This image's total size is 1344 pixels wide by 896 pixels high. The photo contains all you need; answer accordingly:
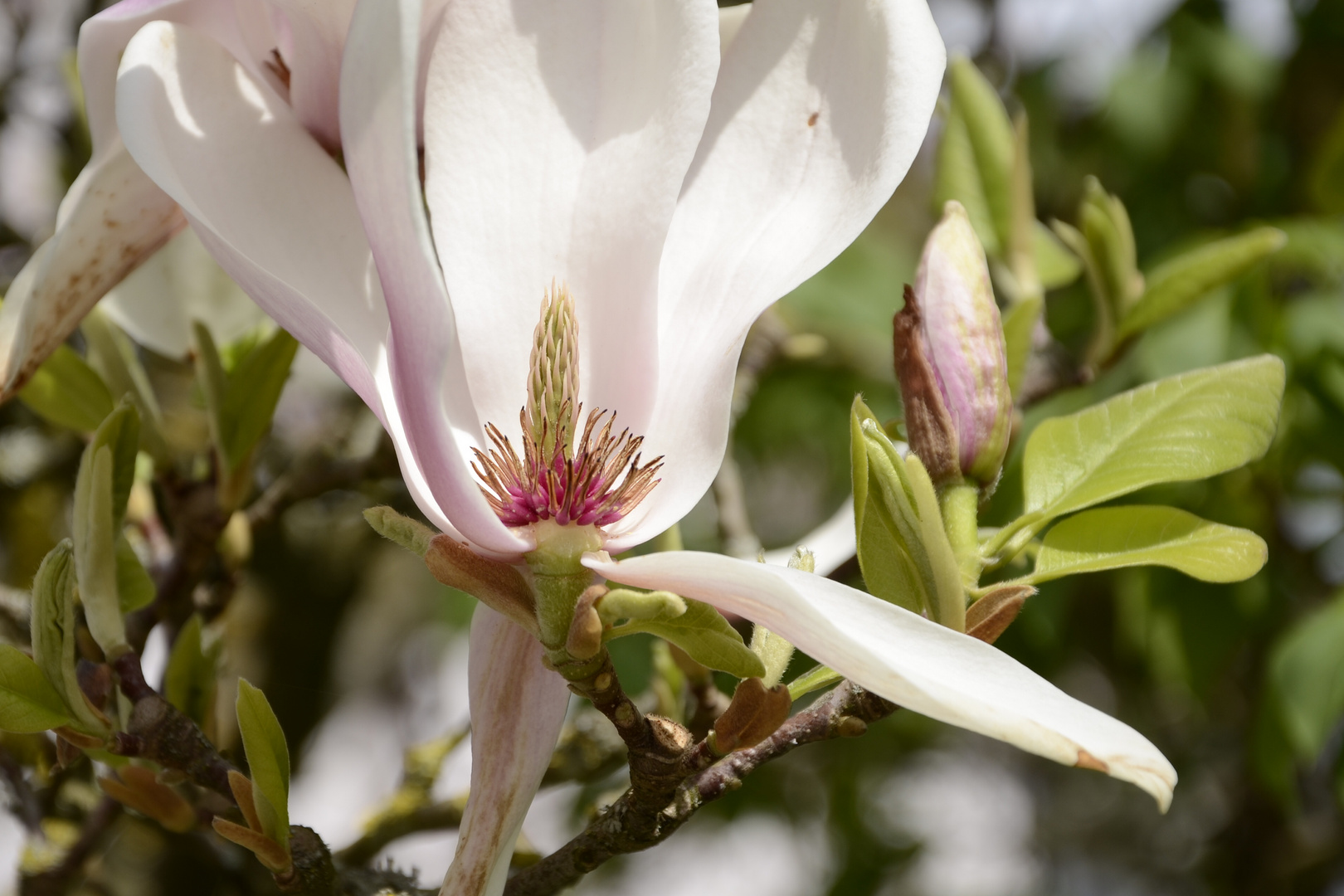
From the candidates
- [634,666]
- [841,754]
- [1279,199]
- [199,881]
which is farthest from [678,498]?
[841,754]

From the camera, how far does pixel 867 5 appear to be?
1.67ft

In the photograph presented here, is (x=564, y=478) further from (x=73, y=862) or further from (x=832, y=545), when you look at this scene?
(x=73, y=862)

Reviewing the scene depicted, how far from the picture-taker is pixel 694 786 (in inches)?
20.2

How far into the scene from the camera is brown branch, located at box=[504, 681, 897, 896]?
488 millimetres

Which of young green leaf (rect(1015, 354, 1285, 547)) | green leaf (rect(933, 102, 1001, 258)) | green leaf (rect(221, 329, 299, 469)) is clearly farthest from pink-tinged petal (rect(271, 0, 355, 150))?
green leaf (rect(933, 102, 1001, 258))

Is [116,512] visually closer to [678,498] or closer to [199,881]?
[678,498]

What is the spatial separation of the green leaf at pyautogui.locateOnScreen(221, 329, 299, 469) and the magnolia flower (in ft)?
0.48

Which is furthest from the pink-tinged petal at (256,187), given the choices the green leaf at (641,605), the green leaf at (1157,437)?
the green leaf at (1157,437)

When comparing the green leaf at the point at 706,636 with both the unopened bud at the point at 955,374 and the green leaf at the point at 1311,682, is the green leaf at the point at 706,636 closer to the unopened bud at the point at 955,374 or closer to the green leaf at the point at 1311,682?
the unopened bud at the point at 955,374

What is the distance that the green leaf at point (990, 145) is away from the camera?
2.84ft

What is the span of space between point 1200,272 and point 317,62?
0.57 m

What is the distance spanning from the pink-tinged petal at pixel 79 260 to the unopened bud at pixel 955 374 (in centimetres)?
37

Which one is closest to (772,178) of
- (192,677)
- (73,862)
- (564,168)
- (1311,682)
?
(564,168)

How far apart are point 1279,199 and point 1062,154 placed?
0.36 metres
